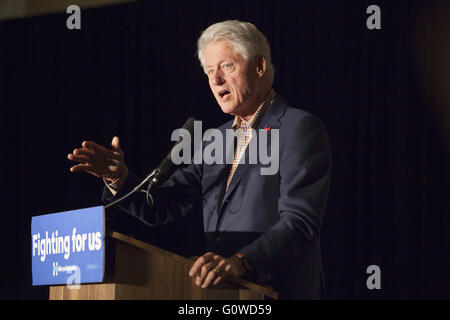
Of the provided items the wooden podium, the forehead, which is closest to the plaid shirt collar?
the forehead

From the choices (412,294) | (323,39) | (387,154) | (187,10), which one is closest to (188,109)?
(187,10)

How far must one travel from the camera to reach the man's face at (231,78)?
267 cm

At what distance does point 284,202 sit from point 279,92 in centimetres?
125

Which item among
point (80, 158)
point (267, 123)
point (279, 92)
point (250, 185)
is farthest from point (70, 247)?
point (279, 92)

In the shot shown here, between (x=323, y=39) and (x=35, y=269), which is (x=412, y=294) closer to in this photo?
(x=323, y=39)

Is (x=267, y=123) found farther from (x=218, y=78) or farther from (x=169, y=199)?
(x=169, y=199)

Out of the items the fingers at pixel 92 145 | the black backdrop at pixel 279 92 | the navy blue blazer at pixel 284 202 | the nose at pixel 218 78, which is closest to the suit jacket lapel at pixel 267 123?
the navy blue blazer at pixel 284 202

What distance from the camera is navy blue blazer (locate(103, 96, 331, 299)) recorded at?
88.2 inches

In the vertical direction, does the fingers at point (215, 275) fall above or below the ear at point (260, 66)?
below

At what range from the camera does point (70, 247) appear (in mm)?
1999

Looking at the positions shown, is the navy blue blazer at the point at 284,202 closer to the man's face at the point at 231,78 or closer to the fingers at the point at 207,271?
the man's face at the point at 231,78

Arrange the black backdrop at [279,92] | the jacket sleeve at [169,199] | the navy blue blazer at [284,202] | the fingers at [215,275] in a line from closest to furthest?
the fingers at [215,275], the navy blue blazer at [284,202], the jacket sleeve at [169,199], the black backdrop at [279,92]

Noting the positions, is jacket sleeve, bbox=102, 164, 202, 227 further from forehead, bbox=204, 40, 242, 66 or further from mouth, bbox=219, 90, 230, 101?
forehead, bbox=204, 40, 242, 66
